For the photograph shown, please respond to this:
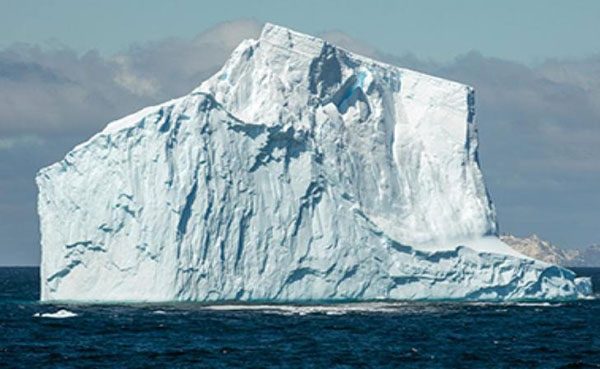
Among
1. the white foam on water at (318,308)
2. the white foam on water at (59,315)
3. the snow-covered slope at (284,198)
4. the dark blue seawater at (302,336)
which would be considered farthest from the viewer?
the snow-covered slope at (284,198)

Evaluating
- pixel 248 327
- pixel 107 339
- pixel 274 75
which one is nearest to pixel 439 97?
pixel 274 75

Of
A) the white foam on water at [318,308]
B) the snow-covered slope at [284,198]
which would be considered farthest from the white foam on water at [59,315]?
the white foam on water at [318,308]

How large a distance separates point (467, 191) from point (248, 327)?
17080mm

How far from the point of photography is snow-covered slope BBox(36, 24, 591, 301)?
176 feet

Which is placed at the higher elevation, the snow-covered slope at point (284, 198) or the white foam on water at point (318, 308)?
the snow-covered slope at point (284, 198)

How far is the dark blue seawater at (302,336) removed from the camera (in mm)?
39812

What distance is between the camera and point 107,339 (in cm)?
4388

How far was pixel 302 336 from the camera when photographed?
149ft

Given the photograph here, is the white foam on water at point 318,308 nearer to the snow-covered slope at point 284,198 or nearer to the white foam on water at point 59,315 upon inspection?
the snow-covered slope at point 284,198

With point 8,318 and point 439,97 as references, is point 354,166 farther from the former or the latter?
point 8,318

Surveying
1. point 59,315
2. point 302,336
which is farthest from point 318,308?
point 59,315

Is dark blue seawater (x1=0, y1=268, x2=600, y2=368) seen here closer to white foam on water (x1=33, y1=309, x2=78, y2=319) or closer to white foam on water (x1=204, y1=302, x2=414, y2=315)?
white foam on water (x1=204, y1=302, x2=414, y2=315)

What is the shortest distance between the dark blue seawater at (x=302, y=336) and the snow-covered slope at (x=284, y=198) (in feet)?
4.47

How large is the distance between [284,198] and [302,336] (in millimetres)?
11113
